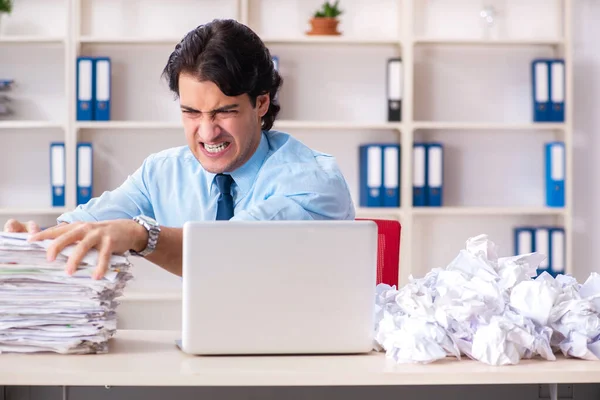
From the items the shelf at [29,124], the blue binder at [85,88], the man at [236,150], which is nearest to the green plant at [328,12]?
the blue binder at [85,88]

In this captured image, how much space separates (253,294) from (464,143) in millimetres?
3125

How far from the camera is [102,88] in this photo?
148 inches

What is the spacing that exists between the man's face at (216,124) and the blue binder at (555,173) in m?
2.45

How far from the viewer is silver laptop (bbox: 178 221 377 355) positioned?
1.13 metres

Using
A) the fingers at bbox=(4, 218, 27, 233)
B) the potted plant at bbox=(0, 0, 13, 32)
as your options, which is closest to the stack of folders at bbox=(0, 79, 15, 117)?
the potted plant at bbox=(0, 0, 13, 32)

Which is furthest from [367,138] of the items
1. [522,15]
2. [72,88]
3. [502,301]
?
[502,301]

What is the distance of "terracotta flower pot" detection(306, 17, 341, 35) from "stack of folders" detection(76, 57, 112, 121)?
992 mm

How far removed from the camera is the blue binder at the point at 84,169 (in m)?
3.76

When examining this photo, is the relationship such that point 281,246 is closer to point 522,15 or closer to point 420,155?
point 420,155

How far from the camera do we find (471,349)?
118cm

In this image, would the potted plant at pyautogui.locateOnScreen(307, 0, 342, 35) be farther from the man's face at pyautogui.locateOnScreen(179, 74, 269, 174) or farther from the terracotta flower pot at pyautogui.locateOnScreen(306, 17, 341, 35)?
the man's face at pyautogui.locateOnScreen(179, 74, 269, 174)

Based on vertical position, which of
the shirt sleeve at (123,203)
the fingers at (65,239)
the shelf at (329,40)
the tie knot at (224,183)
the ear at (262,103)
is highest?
the shelf at (329,40)

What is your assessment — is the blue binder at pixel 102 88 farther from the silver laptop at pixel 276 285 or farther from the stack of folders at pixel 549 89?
the silver laptop at pixel 276 285

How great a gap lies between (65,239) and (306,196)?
0.63 metres
